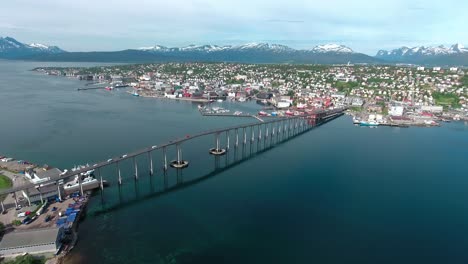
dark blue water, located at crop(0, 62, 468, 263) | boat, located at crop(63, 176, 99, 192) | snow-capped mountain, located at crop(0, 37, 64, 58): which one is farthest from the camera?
snow-capped mountain, located at crop(0, 37, 64, 58)

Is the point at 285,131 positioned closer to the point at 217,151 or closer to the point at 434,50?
the point at 217,151

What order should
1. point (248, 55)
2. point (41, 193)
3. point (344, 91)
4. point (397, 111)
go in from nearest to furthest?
point (41, 193) < point (397, 111) < point (344, 91) < point (248, 55)

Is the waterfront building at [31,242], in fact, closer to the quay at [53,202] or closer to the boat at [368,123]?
the quay at [53,202]

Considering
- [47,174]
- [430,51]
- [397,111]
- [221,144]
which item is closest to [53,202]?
[47,174]

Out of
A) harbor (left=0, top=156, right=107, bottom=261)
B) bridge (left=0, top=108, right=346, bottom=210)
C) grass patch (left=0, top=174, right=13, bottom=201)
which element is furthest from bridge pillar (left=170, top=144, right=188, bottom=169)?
grass patch (left=0, top=174, right=13, bottom=201)

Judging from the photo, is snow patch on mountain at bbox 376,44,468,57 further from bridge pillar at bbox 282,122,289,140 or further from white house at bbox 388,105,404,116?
Answer: bridge pillar at bbox 282,122,289,140

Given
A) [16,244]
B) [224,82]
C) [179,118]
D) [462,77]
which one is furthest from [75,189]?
[462,77]
